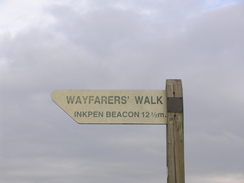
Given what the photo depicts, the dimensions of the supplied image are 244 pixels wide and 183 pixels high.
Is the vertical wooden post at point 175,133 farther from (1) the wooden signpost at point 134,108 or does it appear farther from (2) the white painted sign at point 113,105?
(2) the white painted sign at point 113,105

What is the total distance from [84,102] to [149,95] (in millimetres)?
1035

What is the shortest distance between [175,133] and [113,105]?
1.06 metres

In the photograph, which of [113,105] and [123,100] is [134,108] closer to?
[123,100]

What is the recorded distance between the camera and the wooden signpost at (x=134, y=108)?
5.15m

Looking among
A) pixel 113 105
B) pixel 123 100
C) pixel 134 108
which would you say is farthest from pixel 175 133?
pixel 113 105

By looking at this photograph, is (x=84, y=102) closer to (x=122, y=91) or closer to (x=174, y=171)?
(x=122, y=91)

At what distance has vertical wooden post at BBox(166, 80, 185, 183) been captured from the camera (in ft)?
16.6

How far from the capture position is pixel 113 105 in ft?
17.2

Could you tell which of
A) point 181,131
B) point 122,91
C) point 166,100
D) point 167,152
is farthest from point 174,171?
point 122,91

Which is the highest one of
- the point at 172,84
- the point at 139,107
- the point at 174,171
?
the point at 172,84

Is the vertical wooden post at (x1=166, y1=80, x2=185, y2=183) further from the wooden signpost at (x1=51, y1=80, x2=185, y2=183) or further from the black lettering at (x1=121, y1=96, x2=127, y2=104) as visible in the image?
the black lettering at (x1=121, y1=96, x2=127, y2=104)

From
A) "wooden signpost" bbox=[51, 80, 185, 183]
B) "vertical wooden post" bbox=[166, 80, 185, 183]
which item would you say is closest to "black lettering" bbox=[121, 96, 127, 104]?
"wooden signpost" bbox=[51, 80, 185, 183]

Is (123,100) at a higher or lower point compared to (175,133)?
higher

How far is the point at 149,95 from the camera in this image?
525cm
